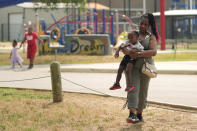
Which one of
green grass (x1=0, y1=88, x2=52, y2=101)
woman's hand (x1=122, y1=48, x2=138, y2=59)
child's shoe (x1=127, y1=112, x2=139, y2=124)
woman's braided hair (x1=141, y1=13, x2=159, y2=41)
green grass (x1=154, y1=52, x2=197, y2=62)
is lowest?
green grass (x1=0, y1=88, x2=52, y2=101)

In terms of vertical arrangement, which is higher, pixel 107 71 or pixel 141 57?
pixel 141 57

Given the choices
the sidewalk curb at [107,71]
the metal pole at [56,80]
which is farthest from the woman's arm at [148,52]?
the sidewalk curb at [107,71]

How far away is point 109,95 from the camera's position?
37.6 ft

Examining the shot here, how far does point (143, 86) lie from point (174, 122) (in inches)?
29.1

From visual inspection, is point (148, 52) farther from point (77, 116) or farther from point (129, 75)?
point (77, 116)

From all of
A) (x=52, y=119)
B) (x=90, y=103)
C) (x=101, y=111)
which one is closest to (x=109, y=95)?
(x=90, y=103)

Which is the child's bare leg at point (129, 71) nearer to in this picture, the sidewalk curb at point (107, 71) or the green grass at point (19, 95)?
the green grass at point (19, 95)

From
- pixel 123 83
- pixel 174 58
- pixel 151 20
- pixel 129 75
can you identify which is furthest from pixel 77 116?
pixel 174 58

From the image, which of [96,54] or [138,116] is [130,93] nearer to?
[138,116]

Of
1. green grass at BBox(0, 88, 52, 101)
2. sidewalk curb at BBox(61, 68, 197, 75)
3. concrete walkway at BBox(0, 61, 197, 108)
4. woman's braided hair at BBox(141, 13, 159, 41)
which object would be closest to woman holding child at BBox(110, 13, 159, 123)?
woman's braided hair at BBox(141, 13, 159, 41)

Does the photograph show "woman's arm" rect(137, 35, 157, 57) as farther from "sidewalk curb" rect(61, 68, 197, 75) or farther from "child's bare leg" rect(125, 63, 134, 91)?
"sidewalk curb" rect(61, 68, 197, 75)

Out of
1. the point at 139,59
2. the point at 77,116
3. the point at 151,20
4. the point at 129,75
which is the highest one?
the point at 151,20

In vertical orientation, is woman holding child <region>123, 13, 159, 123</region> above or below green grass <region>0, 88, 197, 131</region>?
above

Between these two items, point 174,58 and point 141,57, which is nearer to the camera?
point 141,57
